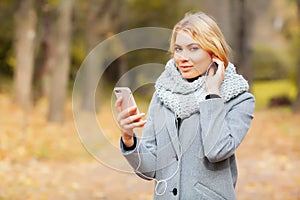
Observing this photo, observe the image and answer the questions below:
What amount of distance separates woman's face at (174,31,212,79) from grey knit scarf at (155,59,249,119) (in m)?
0.03

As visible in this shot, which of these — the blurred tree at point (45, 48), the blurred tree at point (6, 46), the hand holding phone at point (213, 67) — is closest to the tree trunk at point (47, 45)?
the blurred tree at point (45, 48)

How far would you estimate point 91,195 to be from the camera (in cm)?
764

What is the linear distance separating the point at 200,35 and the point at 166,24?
2987 cm

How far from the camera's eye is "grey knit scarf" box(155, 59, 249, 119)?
2.73 m

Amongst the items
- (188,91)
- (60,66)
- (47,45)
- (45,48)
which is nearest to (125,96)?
(188,91)

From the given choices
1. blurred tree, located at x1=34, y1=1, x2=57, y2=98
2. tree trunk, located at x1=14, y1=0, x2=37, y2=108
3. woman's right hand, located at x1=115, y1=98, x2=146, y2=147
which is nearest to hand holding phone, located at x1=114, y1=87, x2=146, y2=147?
woman's right hand, located at x1=115, y1=98, x2=146, y2=147

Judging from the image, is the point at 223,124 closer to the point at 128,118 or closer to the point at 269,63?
the point at 128,118

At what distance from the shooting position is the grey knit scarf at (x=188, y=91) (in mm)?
2734

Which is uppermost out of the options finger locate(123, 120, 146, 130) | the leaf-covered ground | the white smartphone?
the white smartphone

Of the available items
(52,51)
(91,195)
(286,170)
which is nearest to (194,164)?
(91,195)

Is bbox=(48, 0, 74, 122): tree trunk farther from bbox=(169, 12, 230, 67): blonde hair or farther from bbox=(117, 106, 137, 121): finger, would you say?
bbox=(117, 106, 137, 121): finger

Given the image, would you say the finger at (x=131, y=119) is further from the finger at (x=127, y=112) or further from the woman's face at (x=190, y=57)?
the woman's face at (x=190, y=57)

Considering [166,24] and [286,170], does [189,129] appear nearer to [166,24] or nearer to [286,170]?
[286,170]

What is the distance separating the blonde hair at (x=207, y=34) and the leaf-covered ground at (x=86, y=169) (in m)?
1.03
